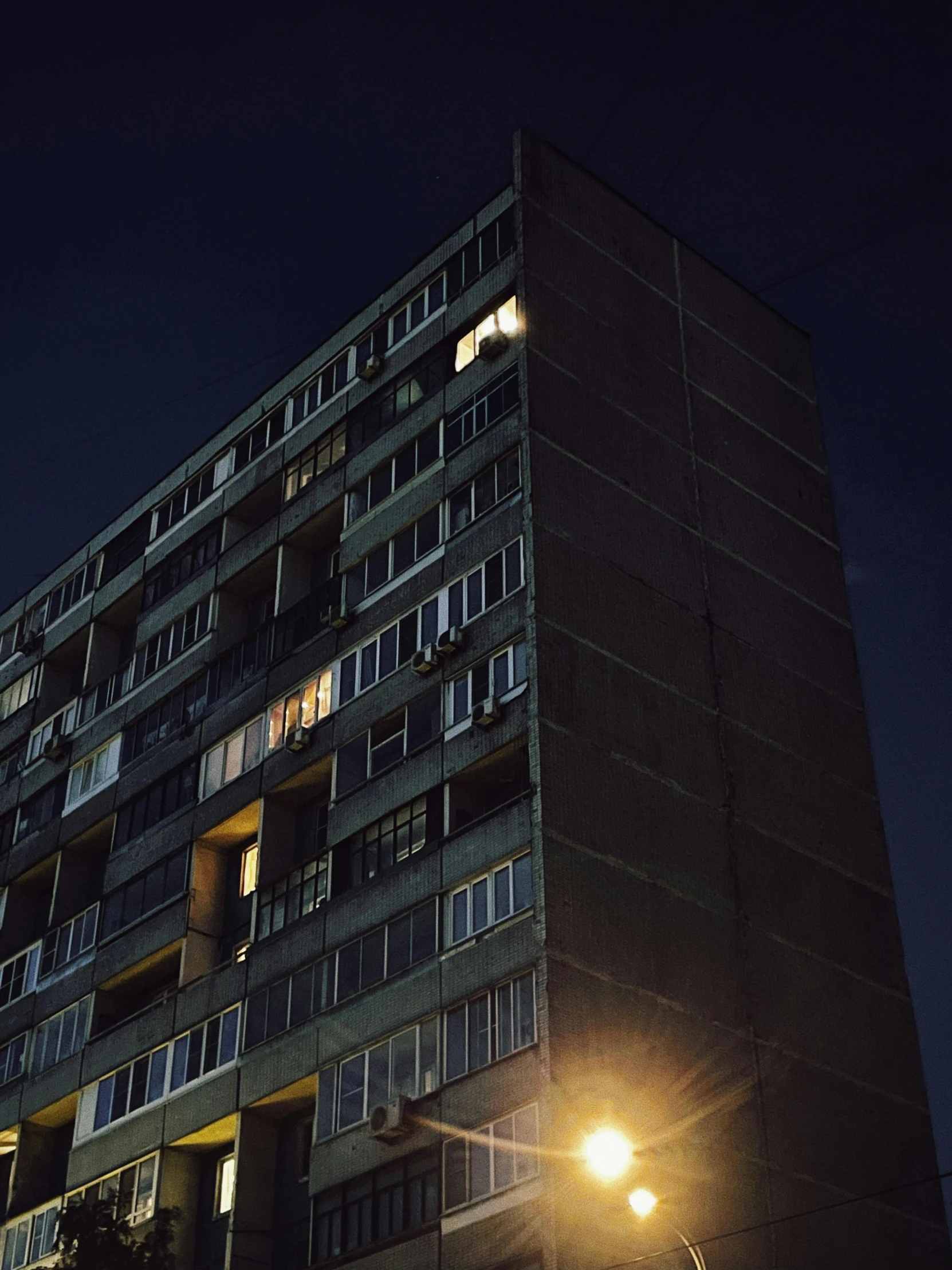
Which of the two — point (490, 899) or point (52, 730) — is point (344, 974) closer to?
point (490, 899)

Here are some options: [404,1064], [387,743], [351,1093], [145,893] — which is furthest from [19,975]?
[404,1064]

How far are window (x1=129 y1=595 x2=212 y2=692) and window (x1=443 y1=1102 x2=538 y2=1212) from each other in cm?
1994

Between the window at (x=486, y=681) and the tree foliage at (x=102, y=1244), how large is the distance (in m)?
12.6

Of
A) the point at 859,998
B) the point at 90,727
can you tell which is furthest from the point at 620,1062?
the point at 90,727

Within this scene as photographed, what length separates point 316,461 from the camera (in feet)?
159

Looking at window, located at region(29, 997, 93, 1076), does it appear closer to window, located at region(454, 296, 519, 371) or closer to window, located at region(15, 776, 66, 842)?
window, located at region(15, 776, 66, 842)

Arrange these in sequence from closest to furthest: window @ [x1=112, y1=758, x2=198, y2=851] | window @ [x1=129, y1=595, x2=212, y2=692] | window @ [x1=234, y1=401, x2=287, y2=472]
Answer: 1. window @ [x1=112, y1=758, x2=198, y2=851]
2. window @ [x1=129, y1=595, x2=212, y2=692]
3. window @ [x1=234, y1=401, x2=287, y2=472]

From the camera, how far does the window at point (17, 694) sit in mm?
56688

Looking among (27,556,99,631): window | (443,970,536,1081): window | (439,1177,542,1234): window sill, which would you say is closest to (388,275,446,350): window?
(27,556,99,631): window

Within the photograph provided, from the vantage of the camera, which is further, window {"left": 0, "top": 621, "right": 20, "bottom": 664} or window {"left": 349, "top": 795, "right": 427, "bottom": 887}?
window {"left": 0, "top": 621, "right": 20, "bottom": 664}

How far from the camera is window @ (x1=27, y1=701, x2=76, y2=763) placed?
52.8m

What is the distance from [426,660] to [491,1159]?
11522 millimetres

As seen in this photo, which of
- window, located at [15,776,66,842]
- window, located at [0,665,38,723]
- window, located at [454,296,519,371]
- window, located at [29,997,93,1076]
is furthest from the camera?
window, located at [0,665,38,723]

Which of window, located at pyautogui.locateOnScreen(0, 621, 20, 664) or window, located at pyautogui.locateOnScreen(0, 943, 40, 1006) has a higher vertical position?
window, located at pyautogui.locateOnScreen(0, 621, 20, 664)
